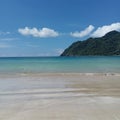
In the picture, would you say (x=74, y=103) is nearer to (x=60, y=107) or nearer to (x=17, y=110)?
(x=60, y=107)

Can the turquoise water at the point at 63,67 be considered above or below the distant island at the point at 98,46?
below

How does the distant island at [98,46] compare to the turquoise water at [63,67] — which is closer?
the turquoise water at [63,67]

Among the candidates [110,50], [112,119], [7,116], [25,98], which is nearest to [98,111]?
[112,119]

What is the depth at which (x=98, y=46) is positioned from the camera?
176750 millimetres

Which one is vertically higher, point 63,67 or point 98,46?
point 98,46

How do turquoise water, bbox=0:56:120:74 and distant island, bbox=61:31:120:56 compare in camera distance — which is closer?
turquoise water, bbox=0:56:120:74

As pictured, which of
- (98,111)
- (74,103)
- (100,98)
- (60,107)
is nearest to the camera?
(98,111)

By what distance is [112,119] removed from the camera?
280 inches

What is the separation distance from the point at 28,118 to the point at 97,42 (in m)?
170

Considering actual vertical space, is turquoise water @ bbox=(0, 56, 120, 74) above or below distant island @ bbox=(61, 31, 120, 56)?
below

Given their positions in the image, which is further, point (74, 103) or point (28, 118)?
point (74, 103)

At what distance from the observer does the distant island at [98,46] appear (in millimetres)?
170375

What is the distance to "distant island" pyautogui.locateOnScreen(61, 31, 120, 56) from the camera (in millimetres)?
170375

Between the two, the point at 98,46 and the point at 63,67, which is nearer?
the point at 63,67
